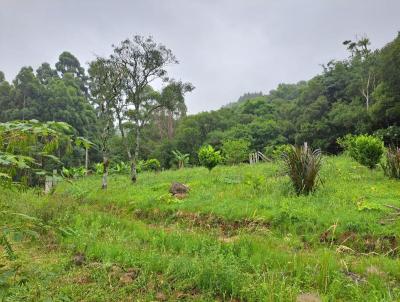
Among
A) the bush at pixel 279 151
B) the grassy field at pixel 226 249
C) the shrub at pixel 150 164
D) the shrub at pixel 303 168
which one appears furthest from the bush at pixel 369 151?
the shrub at pixel 150 164

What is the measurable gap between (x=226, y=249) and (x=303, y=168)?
485 centimetres

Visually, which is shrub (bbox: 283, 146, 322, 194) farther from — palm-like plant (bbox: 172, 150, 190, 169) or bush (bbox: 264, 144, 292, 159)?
palm-like plant (bbox: 172, 150, 190, 169)

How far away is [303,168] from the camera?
948cm

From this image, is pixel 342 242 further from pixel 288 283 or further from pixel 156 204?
pixel 156 204

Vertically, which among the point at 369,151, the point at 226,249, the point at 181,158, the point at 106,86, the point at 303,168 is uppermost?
the point at 106,86

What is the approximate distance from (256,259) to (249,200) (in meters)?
4.71

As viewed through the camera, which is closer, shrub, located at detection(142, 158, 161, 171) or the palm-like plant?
the palm-like plant

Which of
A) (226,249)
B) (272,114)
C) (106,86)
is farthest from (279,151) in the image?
(272,114)

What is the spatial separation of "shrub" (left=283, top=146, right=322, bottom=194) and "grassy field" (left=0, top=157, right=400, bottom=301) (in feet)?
1.20

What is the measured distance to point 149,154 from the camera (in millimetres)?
40219

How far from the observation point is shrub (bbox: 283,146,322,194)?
31.1 feet

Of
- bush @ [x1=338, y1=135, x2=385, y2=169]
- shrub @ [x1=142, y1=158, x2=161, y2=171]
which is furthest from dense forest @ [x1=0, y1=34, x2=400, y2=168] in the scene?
bush @ [x1=338, y1=135, x2=385, y2=169]

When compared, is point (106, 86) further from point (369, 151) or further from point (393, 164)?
point (393, 164)

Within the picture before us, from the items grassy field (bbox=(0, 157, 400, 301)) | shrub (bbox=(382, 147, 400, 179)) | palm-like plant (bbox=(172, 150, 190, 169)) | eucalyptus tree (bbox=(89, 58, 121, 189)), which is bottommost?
grassy field (bbox=(0, 157, 400, 301))
